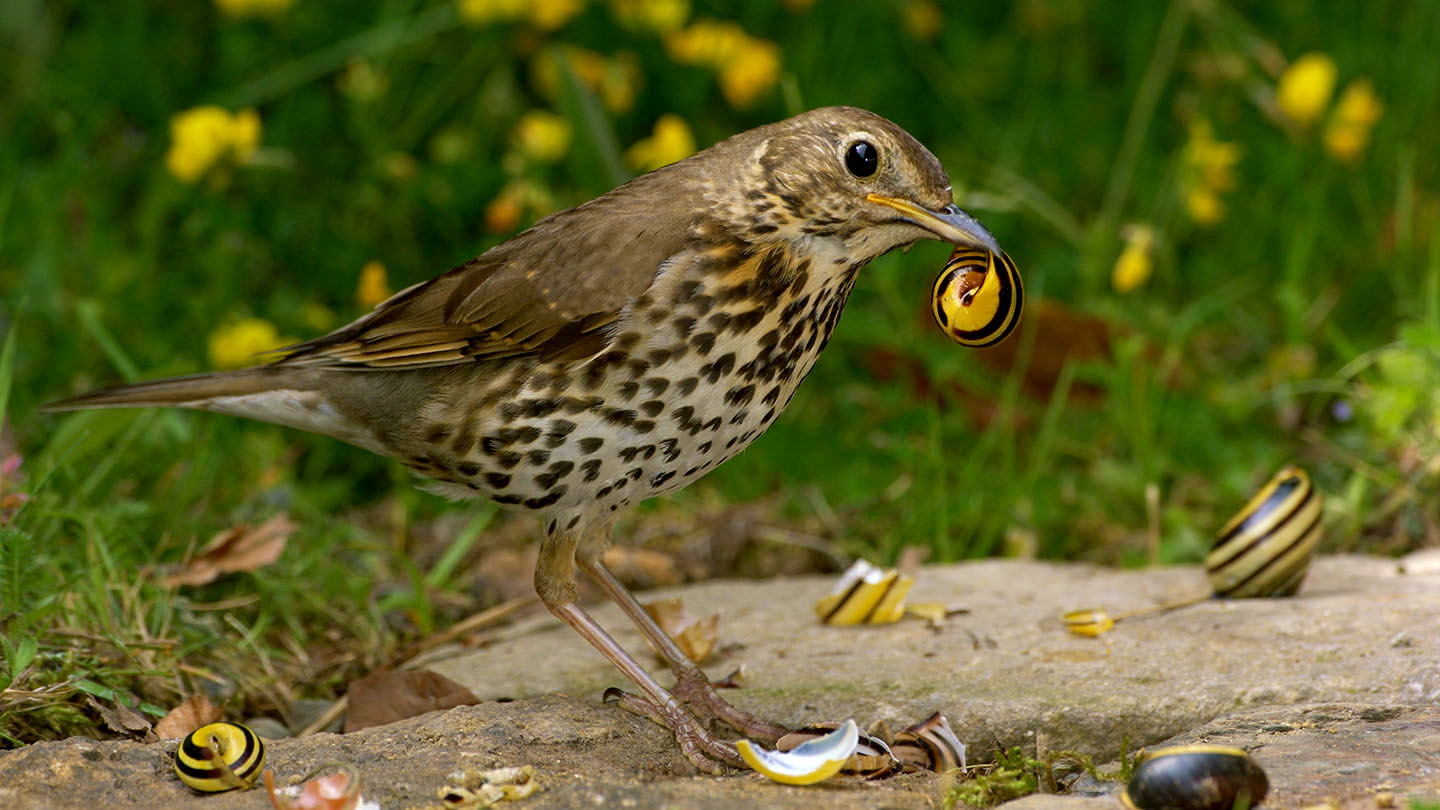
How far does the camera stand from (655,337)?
3.75 m

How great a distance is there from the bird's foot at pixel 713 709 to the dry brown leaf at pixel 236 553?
4.06ft

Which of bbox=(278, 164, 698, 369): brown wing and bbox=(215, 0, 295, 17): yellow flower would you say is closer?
bbox=(278, 164, 698, 369): brown wing

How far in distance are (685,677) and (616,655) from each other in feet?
0.58

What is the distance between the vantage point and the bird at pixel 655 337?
3746 millimetres

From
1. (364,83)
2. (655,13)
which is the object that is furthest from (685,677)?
(655,13)

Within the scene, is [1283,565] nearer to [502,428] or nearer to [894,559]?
[894,559]

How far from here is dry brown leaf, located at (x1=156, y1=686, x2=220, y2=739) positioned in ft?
12.2

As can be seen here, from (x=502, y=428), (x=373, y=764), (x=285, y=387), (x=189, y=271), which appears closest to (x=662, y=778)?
(x=373, y=764)

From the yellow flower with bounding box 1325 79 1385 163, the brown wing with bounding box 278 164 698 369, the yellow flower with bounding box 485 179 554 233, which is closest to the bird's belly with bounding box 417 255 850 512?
the brown wing with bounding box 278 164 698 369

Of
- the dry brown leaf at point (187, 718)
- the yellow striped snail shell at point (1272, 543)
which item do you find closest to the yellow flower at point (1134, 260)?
the yellow striped snail shell at point (1272, 543)

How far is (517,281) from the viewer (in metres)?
4.08

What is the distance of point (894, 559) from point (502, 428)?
170 centimetres

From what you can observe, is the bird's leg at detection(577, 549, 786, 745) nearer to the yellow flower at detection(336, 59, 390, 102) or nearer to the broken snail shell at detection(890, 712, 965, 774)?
the broken snail shell at detection(890, 712, 965, 774)

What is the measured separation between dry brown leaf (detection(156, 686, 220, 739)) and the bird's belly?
0.86m
